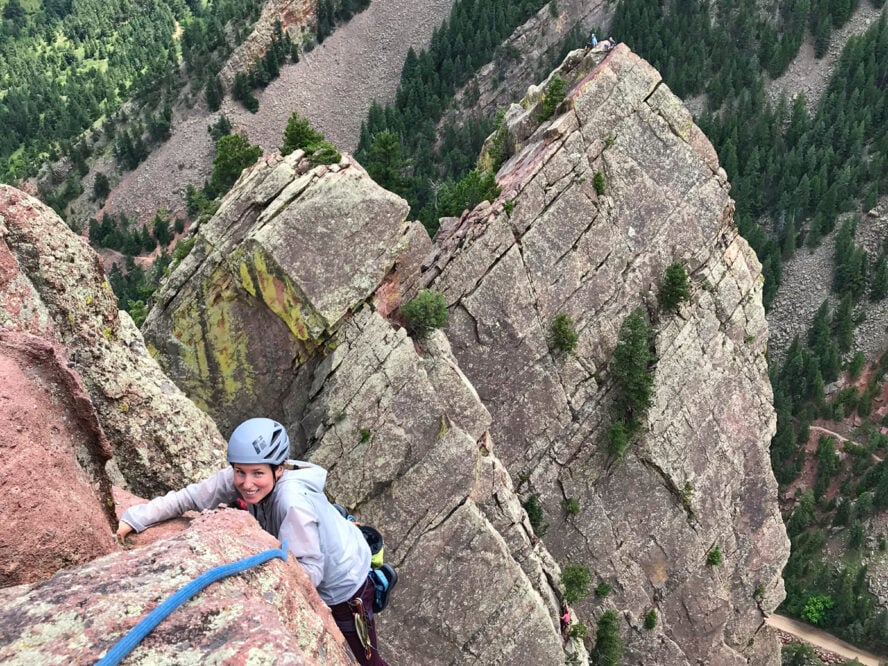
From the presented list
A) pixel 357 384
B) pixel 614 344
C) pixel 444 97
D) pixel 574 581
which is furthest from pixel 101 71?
pixel 574 581

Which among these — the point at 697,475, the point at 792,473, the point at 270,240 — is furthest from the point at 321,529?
the point at 792,473

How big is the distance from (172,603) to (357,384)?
24.2m

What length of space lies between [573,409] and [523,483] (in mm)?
5228

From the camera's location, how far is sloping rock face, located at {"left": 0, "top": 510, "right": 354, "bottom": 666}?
6.36 meters

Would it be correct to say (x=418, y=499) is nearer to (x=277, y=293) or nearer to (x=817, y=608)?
(x=277, y=293)

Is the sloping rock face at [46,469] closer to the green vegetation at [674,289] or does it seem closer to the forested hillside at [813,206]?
the green vegetation at [674,289]

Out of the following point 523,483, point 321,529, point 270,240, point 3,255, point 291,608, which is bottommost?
point 523,483

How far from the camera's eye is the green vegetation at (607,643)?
38.9 meters

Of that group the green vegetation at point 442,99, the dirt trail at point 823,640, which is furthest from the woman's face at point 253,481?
the green vegetation at point 442,99

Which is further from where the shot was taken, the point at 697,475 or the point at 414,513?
the point at 697,475

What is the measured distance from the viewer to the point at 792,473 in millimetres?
78188

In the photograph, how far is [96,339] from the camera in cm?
1541

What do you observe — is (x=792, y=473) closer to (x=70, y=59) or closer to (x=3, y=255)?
(x=3, y=255)

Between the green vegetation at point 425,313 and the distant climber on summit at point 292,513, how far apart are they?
22263mm
